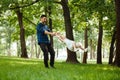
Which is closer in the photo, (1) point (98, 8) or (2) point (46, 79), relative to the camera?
(2) point (46, 79)

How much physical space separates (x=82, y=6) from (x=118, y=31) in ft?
26.1

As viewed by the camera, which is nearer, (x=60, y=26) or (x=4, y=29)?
(x=60, y=26)

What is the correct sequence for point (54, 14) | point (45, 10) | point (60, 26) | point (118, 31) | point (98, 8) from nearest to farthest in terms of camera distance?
point (118, 31) < point (98, 8) < point (45, 10) < point (54, 14) < point (60, 26)

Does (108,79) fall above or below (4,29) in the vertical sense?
above

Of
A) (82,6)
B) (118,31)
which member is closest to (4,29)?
(82,6)

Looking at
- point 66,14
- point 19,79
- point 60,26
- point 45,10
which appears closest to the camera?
point 19,79

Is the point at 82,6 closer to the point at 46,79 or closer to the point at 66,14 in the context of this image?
the point at 66,14

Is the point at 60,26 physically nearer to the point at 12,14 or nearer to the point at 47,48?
the point at 12,14

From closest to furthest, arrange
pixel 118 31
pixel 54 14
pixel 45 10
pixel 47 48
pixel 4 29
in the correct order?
pixel 47 48
pixel 118 31
pixel 45 10
pixel 54 14
pixel 4 29

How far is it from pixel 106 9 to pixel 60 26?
63.1 feet

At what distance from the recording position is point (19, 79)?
25.9 feet

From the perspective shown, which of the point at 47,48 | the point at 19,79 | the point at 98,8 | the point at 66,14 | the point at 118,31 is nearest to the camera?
the point at 19,79

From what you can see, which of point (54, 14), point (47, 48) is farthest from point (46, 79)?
point (54, 14)

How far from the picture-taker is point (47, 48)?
1286cm
